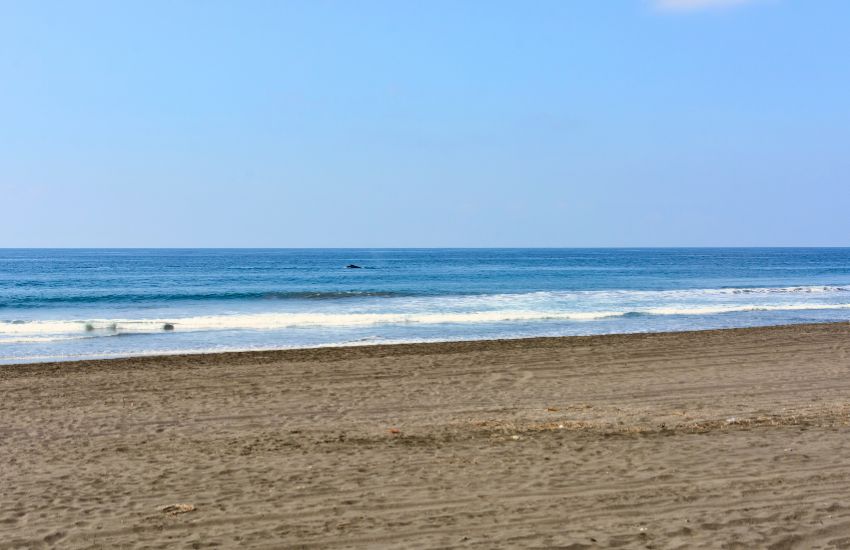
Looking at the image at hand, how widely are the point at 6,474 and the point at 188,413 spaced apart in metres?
3.39

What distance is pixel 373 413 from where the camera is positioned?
1048 cm

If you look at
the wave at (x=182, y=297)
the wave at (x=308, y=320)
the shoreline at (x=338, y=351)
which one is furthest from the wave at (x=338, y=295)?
the shoreline at (x=338, y=351)

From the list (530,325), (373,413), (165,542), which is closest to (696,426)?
(373,413)

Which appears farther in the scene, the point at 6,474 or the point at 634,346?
the point at 634,346

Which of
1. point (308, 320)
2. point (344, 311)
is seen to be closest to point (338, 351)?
point (308, 320)

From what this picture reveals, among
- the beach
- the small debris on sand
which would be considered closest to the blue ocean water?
the beach

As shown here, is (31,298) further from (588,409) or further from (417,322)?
(588,409)

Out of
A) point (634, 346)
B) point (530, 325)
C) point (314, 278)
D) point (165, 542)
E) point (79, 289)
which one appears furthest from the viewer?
point (314, 278)

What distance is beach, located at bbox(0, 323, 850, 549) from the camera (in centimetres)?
563

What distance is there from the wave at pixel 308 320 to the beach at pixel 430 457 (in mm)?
9982

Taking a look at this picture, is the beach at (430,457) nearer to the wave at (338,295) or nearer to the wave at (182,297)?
the wave at (182,297)

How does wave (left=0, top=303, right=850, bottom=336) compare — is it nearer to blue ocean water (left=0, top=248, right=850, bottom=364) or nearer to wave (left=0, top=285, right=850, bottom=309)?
blue ocean water (left=0, top=248, right=850, bottom=364)

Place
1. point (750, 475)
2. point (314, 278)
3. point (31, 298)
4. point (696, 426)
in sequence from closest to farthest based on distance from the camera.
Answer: point (750, 475) → point (696, 426) → point (31, 298) → point (314, 278)

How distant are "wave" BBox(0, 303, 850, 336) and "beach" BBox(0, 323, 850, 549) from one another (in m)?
9.98
